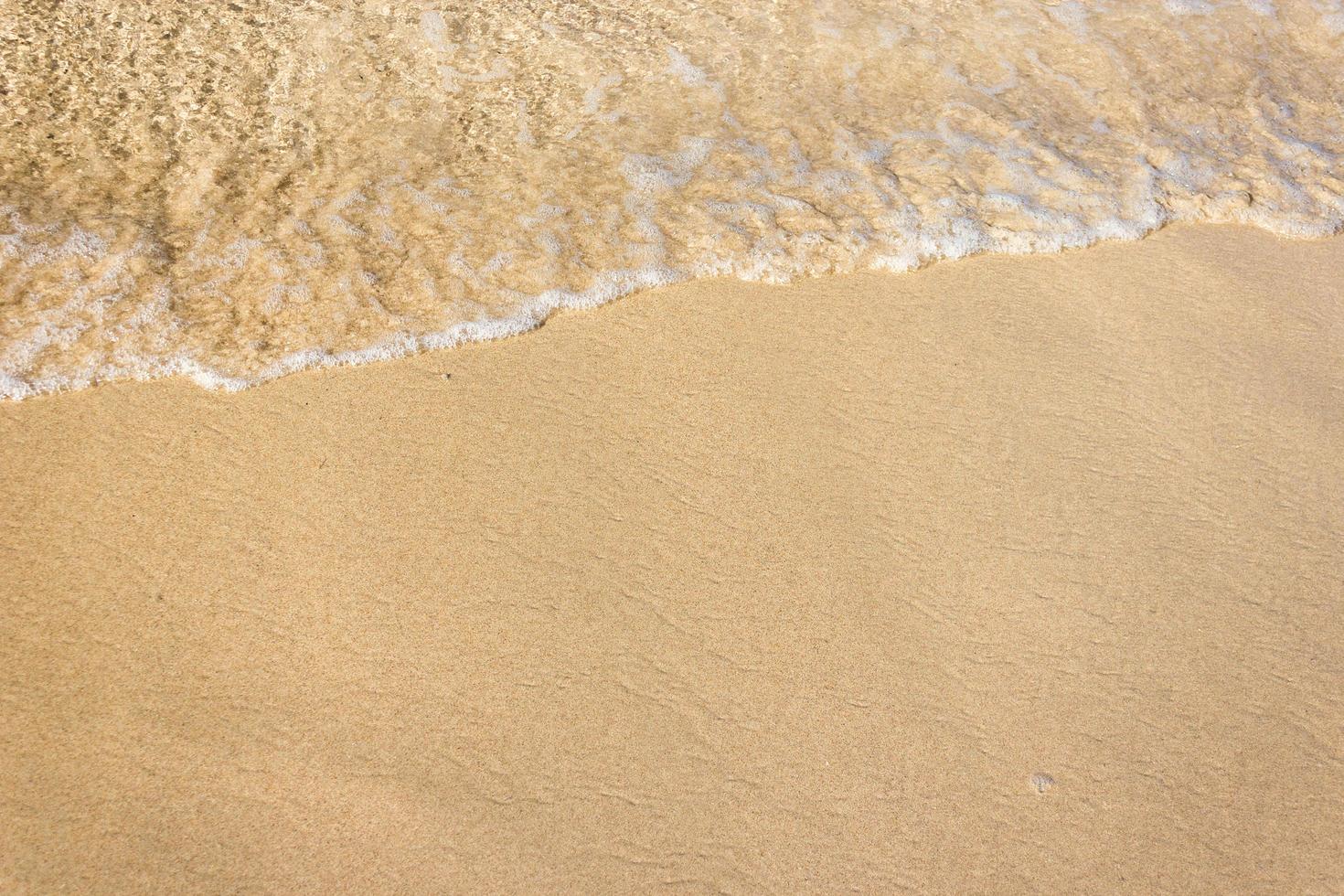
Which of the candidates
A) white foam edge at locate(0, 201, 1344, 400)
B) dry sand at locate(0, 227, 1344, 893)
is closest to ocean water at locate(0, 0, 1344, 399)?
white foam edge at locate(0, 201, 1344, 400)

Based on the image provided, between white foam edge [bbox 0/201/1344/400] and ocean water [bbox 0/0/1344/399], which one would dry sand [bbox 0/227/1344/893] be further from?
ocean water [bbox 0/0/1344/399]

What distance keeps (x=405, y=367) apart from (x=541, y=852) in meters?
1.52

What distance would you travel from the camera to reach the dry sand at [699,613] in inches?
80.0

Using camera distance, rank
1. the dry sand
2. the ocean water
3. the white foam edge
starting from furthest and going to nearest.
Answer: the ocean water → the white foam edge → the dry sand

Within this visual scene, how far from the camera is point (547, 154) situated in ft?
12.6

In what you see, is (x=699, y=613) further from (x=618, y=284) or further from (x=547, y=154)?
(x=547, y=154)

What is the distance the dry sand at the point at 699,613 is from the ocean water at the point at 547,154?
1.01 feet

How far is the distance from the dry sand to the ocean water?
308mm

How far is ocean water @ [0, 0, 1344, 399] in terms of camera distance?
3201 mm

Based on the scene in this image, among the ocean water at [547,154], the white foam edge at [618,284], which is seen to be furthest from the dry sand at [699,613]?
Answer: the ocean water at [547,154]

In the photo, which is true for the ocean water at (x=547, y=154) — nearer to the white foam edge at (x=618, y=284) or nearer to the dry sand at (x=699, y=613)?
the white foam edge at (x=618, y=284)

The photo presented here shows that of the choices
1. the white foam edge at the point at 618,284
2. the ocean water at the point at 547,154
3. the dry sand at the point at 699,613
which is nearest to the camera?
the dry sand at the point at 699,613

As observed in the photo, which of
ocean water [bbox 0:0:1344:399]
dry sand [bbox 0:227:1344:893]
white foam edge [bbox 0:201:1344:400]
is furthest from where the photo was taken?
ocean water [bbox 0:0:1344:399]

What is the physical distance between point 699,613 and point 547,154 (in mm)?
2138
